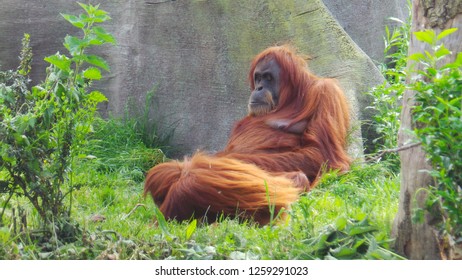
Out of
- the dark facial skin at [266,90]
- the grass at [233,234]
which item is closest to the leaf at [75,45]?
the grass at [233,234]

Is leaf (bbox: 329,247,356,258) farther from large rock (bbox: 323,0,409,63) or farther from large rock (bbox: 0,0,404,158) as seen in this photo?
large rock (bbox: 323,0,409,63)

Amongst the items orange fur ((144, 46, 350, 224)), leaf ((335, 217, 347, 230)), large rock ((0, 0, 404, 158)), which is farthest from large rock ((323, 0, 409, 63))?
leaf ((335, 217, 347, 230))

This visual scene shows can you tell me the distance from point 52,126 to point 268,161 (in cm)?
184

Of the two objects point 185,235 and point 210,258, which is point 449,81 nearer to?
point 210,258

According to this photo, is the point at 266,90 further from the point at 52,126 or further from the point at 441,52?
the point at 441,52

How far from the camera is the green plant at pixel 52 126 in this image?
3.22 m

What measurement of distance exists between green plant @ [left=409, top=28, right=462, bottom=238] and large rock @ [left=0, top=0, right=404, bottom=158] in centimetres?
329

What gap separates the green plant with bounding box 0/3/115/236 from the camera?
10.6 ft

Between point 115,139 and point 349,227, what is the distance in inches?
131

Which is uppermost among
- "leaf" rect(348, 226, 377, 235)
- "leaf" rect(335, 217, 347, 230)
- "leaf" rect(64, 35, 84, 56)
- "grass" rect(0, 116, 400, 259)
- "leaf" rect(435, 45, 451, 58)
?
"leaf" rect(64, 35, 84, 56)

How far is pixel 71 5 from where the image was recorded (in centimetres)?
661

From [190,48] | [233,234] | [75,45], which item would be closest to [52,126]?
[75,45]

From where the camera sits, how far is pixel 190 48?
6.32 meters

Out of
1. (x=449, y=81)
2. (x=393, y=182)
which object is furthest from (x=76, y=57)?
(x=393, y=182)
